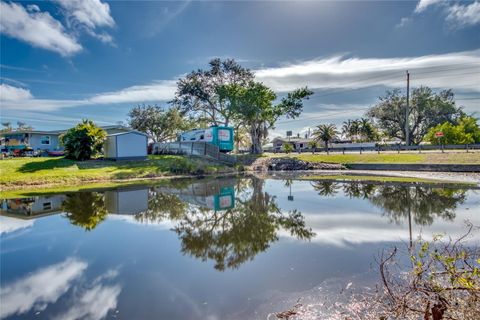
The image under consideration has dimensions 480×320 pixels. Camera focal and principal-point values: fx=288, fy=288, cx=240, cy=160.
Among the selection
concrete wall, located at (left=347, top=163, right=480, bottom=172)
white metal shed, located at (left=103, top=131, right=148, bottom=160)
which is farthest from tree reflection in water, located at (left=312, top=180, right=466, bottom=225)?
white metal shed, located at (left=103, top=131, right=148, bottom=160)

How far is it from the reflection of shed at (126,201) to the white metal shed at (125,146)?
12.8m

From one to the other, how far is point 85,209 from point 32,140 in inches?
1474

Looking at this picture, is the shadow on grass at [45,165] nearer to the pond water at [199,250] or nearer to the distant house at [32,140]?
the pond water at [199,250]

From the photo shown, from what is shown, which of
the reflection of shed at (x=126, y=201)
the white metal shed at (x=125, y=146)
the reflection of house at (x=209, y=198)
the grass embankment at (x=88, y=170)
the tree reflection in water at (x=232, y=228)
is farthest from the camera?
the white metal shed at (x=125, y=146)

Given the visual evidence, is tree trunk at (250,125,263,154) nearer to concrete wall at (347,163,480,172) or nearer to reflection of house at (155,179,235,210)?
Result: concrete wall at (347,163,480,172)

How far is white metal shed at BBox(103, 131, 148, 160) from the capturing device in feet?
98.5

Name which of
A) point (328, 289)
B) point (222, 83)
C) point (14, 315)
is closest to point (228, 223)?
point (328, 289)

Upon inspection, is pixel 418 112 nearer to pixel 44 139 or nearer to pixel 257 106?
pixel 257 106

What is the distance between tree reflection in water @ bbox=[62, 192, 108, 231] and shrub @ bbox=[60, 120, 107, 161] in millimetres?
12875

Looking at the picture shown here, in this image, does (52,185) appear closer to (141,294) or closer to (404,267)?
(141,294)

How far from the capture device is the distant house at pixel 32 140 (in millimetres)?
41594

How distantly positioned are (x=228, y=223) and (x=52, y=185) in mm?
17605

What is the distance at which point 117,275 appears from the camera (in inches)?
231

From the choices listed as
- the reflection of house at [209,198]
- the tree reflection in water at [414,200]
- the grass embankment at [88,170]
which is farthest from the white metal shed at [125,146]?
the tree reflection in water at [414,200]
